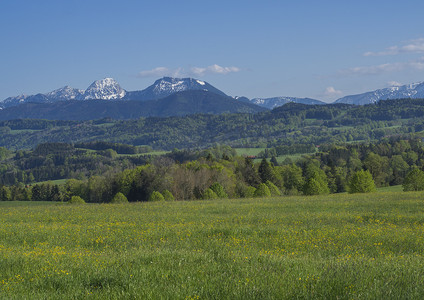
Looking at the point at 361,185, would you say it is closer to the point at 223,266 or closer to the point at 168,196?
the point at 168,196

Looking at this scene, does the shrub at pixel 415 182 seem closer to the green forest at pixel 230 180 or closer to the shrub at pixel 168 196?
the green forest at pixel 230 180

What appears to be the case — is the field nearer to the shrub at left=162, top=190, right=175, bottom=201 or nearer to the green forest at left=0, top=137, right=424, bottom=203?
the green forest at left=0, top=137, right=424, bottom=203

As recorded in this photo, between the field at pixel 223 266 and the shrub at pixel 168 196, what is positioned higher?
the field at pixel 223 266

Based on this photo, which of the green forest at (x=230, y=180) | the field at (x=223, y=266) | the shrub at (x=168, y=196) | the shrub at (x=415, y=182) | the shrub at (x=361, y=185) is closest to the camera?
the field at (x=223, y=266)

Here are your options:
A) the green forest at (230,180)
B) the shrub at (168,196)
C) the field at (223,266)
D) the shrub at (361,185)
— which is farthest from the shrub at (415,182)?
the field at (223,266)

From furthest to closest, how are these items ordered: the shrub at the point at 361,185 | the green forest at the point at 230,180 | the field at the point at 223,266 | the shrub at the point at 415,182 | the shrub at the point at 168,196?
the green forest at the point at 230,180, the shrub at the point at 415,182, the shrub at the point at 361,185, the shrub at the point at 168,196, the field at the point at 223,266

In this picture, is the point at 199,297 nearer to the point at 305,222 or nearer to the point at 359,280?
the point at 359,280

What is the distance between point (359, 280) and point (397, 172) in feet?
382

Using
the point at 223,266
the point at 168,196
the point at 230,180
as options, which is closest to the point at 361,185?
the point at 230,180

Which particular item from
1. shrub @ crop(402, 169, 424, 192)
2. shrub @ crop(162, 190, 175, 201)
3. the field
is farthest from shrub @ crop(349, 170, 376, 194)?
the field

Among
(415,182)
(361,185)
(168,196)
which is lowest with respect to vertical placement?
(415,182)

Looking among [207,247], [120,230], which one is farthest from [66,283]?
[120,230]

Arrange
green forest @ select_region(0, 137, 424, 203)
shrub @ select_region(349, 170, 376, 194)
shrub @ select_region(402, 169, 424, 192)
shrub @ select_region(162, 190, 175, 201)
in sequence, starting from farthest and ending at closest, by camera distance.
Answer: green forest @ select_region(0, 137, 424, 203) < shrub @ select_region(402, 169, 424, 192) < shrub @ select_region(349, 170, 376, 194) < shrub @ select_region(162, 190, 175, 201)

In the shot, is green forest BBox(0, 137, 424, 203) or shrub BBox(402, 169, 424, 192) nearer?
shrub BBox(402, 169, 424, 192)
